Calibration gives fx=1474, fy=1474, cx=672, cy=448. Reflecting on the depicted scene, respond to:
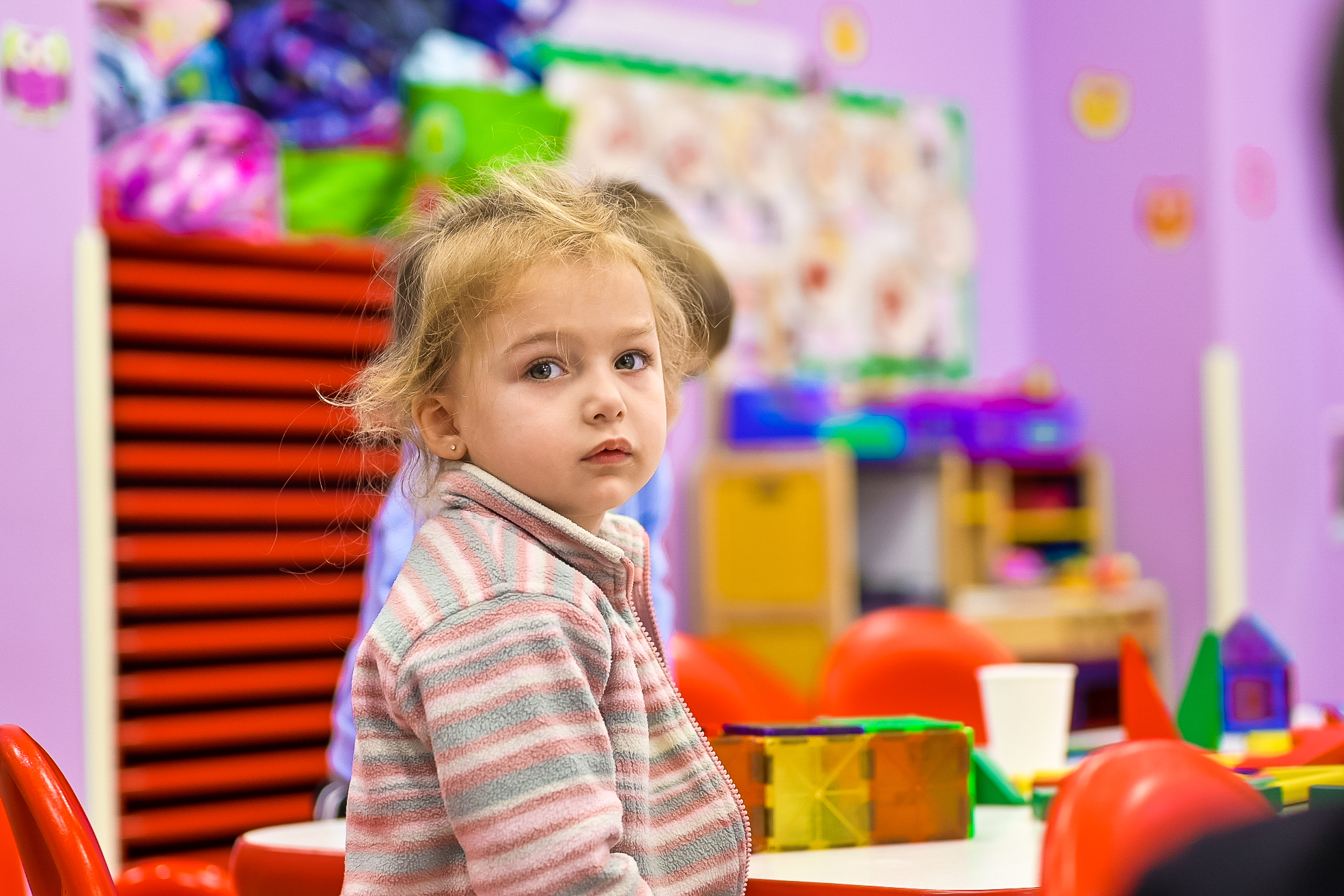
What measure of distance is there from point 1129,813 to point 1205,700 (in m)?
0.83

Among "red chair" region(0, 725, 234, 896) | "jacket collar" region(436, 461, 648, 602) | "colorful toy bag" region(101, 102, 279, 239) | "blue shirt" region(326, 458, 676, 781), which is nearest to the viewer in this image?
"jacket collar" region(436, 461, 648, 602)

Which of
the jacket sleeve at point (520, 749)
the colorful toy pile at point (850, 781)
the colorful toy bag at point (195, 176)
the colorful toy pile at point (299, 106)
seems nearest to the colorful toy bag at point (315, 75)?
the colorful toy pile at point (299, 106)

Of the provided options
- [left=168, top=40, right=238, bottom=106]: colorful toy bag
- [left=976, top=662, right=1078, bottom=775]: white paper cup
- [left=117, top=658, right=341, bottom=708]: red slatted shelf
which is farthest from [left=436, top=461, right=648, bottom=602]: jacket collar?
[left=168, top=40, right=238, bottom=106]: colorful toy bag

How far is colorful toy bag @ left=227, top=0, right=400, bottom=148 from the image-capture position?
327 centimetres

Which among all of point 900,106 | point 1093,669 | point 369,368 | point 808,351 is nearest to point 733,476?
point 808,351

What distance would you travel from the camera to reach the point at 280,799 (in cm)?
290

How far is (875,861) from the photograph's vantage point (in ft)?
3.67

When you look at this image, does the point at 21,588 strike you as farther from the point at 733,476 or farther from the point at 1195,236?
the point at 1195,236

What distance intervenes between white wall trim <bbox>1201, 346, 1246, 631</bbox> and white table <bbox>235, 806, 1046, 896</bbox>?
11.9 feet

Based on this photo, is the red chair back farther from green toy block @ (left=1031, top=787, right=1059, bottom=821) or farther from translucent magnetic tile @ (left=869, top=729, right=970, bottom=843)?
green toy block @ (left=1031, top=787, right=1059, bottom=821)

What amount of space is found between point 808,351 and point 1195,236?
134 centimetres

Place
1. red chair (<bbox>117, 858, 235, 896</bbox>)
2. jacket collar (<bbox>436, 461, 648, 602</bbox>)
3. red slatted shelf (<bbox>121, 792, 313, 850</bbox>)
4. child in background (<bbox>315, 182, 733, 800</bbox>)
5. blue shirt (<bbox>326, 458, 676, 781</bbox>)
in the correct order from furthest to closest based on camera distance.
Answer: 1. red slatted shelf (<bbox>121, 792, 313, 850</bbox>)
2. blue shirt (<bbox>326, 458, 676, 781</bbox>)
3. child in background (<bbox>315, 182, 733, 800</bbox>)
4. red chair (<bbox>117, 858, 235, 896</bbox>)
5. jacket collar (<bbox>436, 461, 648, 602</bbox>)

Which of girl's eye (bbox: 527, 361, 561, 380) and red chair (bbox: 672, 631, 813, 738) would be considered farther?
red chair (bbox: 672, 631, 813, 738)

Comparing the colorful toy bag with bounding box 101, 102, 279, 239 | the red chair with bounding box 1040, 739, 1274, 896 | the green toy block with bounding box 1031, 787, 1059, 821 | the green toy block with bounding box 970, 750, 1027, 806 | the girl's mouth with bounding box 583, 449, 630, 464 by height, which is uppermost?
the colorful toy bag with bounding box 101, 102, 279, 239
